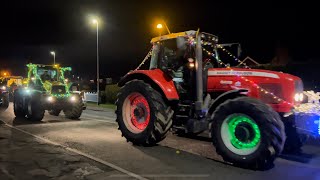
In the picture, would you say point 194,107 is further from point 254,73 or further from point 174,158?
point 254,73

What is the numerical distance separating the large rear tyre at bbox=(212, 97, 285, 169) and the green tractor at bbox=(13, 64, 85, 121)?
34.2ft

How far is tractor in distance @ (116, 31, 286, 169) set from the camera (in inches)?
312

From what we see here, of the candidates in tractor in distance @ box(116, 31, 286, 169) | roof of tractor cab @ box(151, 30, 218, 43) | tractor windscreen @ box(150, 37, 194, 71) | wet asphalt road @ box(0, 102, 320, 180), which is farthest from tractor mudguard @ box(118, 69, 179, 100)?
wet asphalt road @ box(0, 102, 320, 180)

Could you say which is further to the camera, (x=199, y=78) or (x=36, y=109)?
(x=36, y=109)

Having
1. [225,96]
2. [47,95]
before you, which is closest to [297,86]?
[225,96]

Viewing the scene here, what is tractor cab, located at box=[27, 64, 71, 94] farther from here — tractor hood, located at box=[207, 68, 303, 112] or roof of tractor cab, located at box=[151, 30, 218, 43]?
tractor hood, located at box=[207, 68, 303, 112]

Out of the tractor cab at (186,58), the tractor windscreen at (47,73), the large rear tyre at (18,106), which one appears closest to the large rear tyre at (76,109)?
the tractor windscreen at (47,73)

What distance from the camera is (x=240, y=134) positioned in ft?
27.4

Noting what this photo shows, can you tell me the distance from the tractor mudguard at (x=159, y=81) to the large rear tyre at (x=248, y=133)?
1695mm

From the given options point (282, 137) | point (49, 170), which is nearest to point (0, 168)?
point (49, 170)

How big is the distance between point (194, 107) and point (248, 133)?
1764 millimetres

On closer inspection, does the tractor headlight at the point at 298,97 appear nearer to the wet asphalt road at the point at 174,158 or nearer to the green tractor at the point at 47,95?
the wet asphalt road at the point at 174,158

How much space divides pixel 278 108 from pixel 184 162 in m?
2.37

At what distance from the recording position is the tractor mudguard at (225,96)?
8790mm
